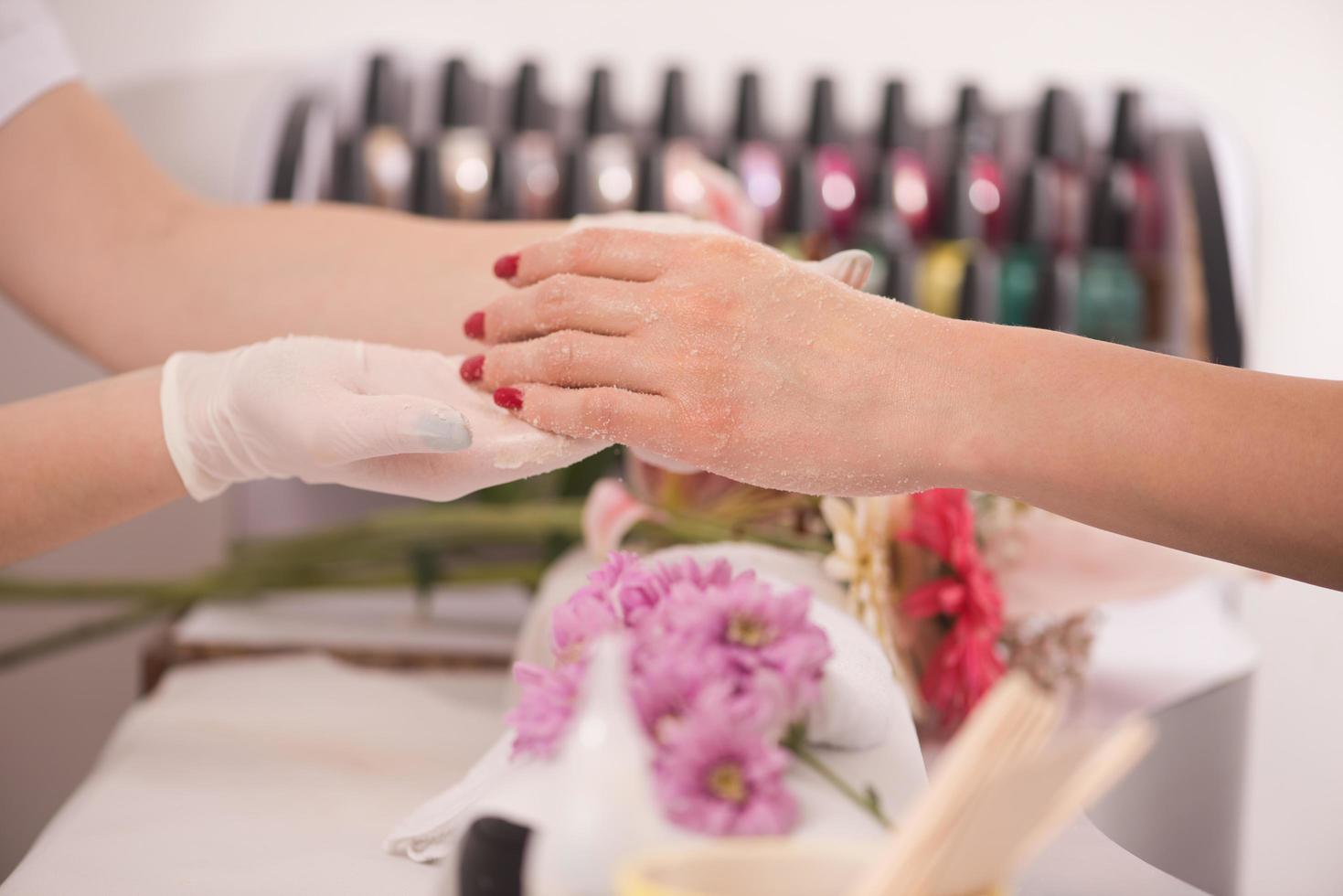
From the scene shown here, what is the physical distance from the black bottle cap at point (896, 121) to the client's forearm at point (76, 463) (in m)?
0.80

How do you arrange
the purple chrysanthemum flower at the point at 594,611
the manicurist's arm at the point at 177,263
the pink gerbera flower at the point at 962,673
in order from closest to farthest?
the purple chrysanthemum flower at the point at 594,611
the pink gerbera flower at the point at 962,673
the manicurist's arm at the point at 177,263

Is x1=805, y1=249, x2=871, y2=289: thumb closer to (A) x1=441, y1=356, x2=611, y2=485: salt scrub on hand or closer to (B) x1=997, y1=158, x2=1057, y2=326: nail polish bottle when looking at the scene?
(A) x1=441, y1=356, x2=611, y2=485: salt scrub on hand

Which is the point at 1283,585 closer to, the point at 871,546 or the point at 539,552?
the point at 871,546

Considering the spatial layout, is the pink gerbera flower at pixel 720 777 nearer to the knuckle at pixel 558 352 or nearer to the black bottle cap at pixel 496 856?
the black bottle cap at pixel 496 856

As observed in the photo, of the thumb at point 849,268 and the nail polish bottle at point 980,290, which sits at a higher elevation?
the thumb at point 849,268

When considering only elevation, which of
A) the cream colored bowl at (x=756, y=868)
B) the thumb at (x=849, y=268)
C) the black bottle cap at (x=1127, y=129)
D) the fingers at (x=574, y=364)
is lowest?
the cream colored bowl at (x=756, y=868)

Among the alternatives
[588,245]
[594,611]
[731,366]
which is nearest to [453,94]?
[588,245]

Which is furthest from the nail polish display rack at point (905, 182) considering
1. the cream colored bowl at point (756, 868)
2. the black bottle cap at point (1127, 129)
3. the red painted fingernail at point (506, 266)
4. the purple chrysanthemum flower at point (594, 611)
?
the cream colored bowl at point (756, 868)

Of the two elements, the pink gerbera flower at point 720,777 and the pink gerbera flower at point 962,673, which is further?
the pink gerbera flower at point 962,673

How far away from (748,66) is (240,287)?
631 millimetres

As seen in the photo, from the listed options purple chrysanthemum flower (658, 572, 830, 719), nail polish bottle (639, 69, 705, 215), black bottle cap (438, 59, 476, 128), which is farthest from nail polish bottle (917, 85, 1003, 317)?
purple chrysanthemum flower (658, 572, 830, 719)

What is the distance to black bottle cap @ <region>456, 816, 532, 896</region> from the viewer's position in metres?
0.36

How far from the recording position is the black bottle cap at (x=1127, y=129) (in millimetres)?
1131

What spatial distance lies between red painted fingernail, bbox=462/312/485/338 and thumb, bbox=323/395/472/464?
5.1 inches
